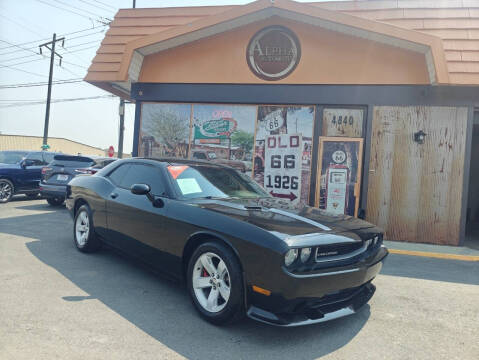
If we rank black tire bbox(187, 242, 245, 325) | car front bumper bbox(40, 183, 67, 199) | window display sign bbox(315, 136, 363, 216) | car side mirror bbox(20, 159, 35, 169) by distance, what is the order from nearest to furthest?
black tire bbox(187, 242, 245, 325)
window display sign bbox(315, 136, 363, 216)
car front bumper bbox(40, 183, 67, 199)
car side mirror bbox(20, 159, 35, 169)

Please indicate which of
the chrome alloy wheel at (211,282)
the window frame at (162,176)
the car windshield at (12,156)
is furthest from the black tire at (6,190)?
the chrome alloy wheel at (211,282)

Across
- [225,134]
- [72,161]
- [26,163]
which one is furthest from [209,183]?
[26,163]

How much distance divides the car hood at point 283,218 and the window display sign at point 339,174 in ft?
15.0

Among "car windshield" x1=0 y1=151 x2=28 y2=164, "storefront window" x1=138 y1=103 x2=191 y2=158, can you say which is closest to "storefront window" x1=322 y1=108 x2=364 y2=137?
"storefront window" x1=138 y1=103 x2=191 y2=158

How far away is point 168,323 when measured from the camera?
324 cm

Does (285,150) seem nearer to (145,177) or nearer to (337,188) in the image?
(337,188)

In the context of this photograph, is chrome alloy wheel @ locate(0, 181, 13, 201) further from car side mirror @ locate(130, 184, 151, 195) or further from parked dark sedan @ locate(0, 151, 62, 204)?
car side mirror @ locate(130, 184, 151, 195)

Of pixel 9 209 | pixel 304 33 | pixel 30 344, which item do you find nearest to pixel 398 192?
pixel 304 33

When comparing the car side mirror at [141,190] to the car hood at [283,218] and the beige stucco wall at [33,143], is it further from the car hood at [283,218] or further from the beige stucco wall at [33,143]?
the beige stucco wall at [33,143]

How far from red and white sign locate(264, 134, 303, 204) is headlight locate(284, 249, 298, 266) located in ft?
19.3

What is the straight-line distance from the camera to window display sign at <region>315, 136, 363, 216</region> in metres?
8.36

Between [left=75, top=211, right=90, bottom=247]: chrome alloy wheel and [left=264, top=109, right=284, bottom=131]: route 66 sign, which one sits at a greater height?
[left=264, top=109, right=284, bottom=131]: route 66 sign

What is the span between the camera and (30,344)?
276 cm

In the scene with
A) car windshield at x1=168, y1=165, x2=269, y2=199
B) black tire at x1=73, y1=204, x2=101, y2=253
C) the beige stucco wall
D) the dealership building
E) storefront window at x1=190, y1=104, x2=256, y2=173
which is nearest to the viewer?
car windshield at x1=168, y1=165, x2=269, y2=199
